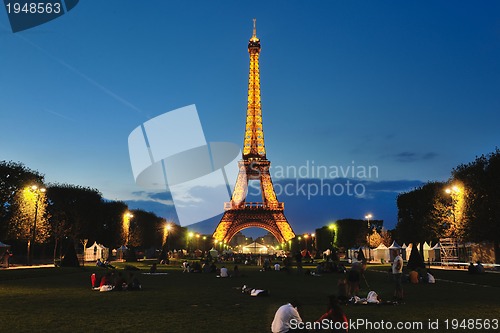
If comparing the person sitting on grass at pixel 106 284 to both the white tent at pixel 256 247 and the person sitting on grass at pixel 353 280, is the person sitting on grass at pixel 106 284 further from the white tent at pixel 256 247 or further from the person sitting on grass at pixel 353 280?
the white tent at pixel 256 247

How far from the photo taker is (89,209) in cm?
7556

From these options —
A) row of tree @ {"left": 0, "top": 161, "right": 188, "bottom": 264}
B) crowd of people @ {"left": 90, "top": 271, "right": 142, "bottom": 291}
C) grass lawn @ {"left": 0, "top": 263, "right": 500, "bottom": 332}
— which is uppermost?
row of tree @ {"left": 0, "top": 161, "right": 188, "bottom": 264}

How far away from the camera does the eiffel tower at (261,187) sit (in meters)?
108

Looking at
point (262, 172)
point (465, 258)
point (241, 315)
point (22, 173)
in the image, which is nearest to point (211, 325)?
point (241, 315)

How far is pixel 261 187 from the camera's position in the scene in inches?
4449

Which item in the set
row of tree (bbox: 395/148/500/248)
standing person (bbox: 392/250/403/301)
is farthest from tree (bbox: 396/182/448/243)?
standing person (bbox: 392/250/403/301)

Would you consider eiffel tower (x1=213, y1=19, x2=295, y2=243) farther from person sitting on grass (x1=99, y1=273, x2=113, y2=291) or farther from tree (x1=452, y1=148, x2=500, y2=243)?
person sitting on grass (x1=99, y1=273, x2=113, y2=291)

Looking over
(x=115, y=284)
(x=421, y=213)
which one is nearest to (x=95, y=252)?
(x=421, y=213)

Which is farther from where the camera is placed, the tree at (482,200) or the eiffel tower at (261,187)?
the eiffel tower at (261,187)

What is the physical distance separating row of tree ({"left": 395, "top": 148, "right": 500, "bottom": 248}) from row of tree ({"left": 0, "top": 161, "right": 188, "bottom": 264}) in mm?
41279

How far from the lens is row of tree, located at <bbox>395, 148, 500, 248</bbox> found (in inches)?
1838

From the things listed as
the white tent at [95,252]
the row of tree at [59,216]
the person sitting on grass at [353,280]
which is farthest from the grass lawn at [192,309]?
the white tent at [95,252]

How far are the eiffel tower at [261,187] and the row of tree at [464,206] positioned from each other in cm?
4319

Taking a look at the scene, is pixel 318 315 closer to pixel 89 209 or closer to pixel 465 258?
pixel 465 258
